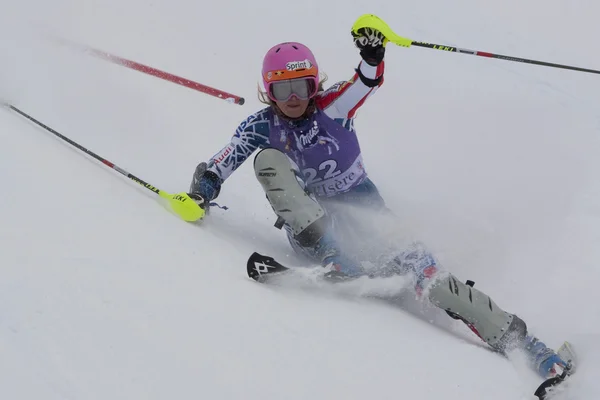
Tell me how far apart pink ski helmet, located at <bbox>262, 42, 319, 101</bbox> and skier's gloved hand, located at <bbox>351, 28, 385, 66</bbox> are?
0.32 m

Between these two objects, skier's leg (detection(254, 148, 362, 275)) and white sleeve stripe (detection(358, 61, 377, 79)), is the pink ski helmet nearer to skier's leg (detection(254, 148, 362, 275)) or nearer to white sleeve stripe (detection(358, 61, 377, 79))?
white sleeve stripe (detection(358, 61, 377, 79))

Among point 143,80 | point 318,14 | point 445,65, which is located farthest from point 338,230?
point 318,14

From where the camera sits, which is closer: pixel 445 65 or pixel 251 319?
pixel 251 319

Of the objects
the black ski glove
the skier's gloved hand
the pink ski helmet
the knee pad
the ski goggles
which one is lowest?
the black ski glove

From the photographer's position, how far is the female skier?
3.25 meters

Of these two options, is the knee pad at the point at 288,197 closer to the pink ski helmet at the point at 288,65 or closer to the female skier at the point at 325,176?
the female skier at the point at 325,176

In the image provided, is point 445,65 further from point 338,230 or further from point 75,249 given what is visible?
point 75,249

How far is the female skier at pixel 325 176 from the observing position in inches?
128

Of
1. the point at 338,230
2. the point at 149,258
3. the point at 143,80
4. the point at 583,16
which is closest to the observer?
the point at 149,258

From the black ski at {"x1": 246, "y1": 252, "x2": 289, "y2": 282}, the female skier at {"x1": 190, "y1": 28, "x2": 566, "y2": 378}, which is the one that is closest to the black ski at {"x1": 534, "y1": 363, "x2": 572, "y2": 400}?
the female skier at {"x1": 190, "y1": 28, "x2": 566, "y2": 378}

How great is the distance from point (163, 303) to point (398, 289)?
138 centimetres

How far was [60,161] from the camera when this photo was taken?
13.1 feet

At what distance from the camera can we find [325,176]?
3.98 meters

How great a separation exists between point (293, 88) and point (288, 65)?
0.13 meters
